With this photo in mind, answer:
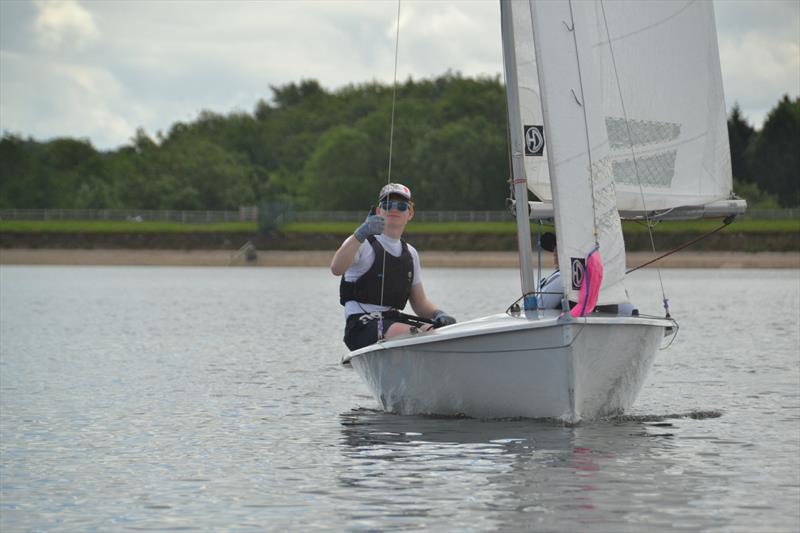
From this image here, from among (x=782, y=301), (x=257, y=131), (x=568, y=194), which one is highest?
(x=257, y=131)

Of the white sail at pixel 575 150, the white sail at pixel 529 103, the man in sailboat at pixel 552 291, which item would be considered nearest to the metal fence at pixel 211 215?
the white sail at pixel 529 103

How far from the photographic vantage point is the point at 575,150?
13.9 meters

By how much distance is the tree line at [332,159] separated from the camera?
395ft

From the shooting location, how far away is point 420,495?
11773 mm

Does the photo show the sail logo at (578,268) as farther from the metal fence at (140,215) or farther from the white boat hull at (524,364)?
the metal fence at (140,215)

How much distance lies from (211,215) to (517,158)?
112 metres

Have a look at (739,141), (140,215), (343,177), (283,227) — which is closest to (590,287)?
(283,227)

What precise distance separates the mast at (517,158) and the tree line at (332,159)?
96.1m

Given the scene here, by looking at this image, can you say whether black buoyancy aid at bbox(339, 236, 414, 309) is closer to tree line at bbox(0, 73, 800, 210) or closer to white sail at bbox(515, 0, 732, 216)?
white sail at bbox(515, 0, 732, 216)

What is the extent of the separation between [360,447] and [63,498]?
3.70 m

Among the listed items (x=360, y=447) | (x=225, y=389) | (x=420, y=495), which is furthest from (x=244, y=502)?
(x=225, y=389)

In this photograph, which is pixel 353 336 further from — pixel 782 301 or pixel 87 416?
pixel 782 301

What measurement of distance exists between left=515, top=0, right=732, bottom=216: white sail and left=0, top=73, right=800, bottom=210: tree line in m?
93.3

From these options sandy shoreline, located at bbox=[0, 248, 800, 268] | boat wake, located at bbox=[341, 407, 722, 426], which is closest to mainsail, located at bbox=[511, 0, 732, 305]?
boat wake, located at bbox=[341, 407, 722, 426]
